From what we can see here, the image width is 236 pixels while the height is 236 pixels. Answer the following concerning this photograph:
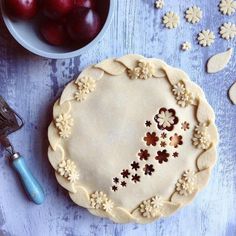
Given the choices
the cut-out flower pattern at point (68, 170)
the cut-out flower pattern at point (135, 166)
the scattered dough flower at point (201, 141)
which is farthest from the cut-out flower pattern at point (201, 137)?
the cut-out flower pattern at point (68, 170)

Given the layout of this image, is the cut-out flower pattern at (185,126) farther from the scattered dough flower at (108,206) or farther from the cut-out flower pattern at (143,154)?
the scattered dough flower at (108,206)

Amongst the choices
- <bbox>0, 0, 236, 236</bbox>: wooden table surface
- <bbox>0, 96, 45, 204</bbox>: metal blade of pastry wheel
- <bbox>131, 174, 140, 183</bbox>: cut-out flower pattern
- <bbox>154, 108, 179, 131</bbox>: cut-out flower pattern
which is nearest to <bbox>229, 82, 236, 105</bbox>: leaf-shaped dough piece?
<bbox>0, 0, 236, 236</bbox>: wooden table surface

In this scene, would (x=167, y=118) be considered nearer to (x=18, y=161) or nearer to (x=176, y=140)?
(x=176, y=140)

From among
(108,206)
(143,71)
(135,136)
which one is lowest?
(108,206)

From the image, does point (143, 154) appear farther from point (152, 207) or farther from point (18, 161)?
point (18, 161)

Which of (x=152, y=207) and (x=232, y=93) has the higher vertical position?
(x=232, y=93)

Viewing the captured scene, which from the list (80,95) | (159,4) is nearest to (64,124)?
(80,95)

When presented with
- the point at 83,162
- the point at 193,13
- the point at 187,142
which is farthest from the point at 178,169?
the point at 193,13
